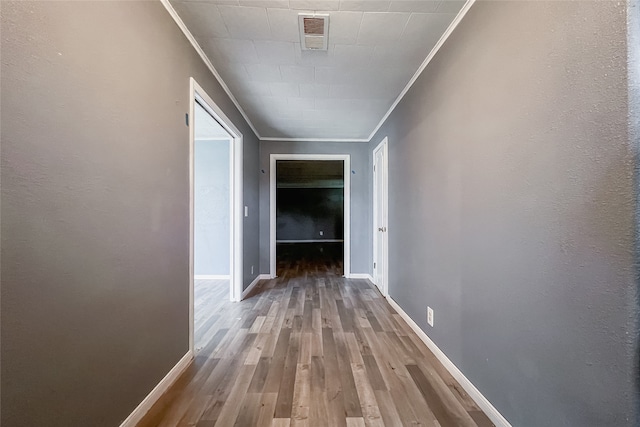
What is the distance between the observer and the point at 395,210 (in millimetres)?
2947

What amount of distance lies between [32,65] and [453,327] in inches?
93.1

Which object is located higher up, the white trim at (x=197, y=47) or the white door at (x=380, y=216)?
the white trim at (x=197, y=47)

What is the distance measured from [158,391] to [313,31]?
251cm

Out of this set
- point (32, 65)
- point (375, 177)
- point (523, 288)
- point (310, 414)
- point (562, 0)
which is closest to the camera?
point (32, 65)

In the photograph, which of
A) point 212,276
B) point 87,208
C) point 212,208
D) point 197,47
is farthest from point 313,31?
point 212,276

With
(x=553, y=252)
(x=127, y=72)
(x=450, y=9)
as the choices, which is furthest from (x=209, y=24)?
(x=553, y=252)

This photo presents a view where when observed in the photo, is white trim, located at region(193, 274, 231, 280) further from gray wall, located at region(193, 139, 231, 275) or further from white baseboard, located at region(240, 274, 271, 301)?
white baseboard, located at region(240, 274, 271, 301)

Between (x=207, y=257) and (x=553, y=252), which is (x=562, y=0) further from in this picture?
(x=207, y=257)

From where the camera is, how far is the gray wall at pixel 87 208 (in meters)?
0.77

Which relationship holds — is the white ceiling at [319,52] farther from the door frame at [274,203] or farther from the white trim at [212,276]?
the white trim at [212,276]

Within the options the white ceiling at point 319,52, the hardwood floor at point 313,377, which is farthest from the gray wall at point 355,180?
the hardwood floor at point 313,377

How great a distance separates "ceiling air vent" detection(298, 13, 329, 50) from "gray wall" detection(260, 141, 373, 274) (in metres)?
2.48

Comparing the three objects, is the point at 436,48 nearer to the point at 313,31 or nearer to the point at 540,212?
the point at 313,31

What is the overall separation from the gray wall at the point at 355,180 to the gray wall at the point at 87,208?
2726mm
